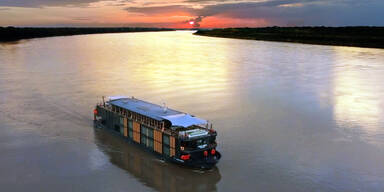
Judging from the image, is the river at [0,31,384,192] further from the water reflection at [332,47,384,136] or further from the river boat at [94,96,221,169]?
the river boat at [94,96,221,169]

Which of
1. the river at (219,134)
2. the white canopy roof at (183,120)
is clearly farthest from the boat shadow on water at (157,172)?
the white canopy roof at (183,120)

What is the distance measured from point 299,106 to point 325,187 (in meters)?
15.2

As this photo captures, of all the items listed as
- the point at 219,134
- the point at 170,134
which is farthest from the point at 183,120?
the point at 219,134

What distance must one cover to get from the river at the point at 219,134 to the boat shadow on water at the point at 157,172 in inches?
2.0

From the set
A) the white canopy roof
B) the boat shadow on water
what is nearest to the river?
the boat shadow on water

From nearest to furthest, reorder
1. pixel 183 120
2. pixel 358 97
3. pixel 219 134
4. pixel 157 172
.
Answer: pixel 157 172, pixel 183 120, pixel 219 134, pixel 358 97

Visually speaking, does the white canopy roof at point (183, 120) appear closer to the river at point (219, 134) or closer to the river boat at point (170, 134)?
the river boat at point (170, 134)

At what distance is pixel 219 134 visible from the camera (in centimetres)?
2302

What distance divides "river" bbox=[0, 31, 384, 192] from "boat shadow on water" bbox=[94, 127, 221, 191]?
0.17ft

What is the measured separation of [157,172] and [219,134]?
249 inches

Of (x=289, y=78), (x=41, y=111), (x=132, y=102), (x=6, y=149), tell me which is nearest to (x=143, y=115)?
(x=132, y=102)

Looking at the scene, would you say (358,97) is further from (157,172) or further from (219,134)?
(157,172)

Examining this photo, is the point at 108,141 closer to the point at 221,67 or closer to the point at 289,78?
the point at 289,78

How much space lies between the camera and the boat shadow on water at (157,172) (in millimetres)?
16766
